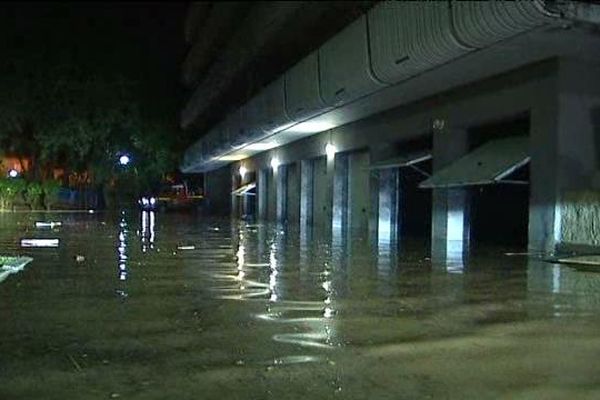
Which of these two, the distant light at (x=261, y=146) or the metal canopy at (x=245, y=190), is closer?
the distant light at (x=261, y=146)

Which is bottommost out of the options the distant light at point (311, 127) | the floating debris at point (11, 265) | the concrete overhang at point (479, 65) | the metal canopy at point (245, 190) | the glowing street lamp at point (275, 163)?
the floating debris at point (11, 265)

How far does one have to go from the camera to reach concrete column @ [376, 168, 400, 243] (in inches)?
1041

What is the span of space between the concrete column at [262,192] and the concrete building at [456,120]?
11.0 meters

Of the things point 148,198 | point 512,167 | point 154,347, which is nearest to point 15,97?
point 148,198

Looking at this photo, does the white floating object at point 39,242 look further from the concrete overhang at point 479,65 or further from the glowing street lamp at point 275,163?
the glowing street lamp at point 275,163

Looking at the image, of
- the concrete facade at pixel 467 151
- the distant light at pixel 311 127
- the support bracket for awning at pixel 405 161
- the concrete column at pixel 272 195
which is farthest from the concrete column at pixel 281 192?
the support bracket for awning at pixel 405 161

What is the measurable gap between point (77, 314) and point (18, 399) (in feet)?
11.3

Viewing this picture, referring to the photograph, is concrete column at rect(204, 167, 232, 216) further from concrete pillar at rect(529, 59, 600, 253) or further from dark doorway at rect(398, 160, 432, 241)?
concrete pillar at rect(529, 59, 600, 253)

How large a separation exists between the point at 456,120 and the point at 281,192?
776 inches

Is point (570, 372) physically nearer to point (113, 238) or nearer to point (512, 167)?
point (512, 167)

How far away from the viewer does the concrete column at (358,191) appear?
97.8 ft

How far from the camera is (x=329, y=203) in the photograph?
3222 centimetres

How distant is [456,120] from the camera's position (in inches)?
857

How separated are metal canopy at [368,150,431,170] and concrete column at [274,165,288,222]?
545 inches
